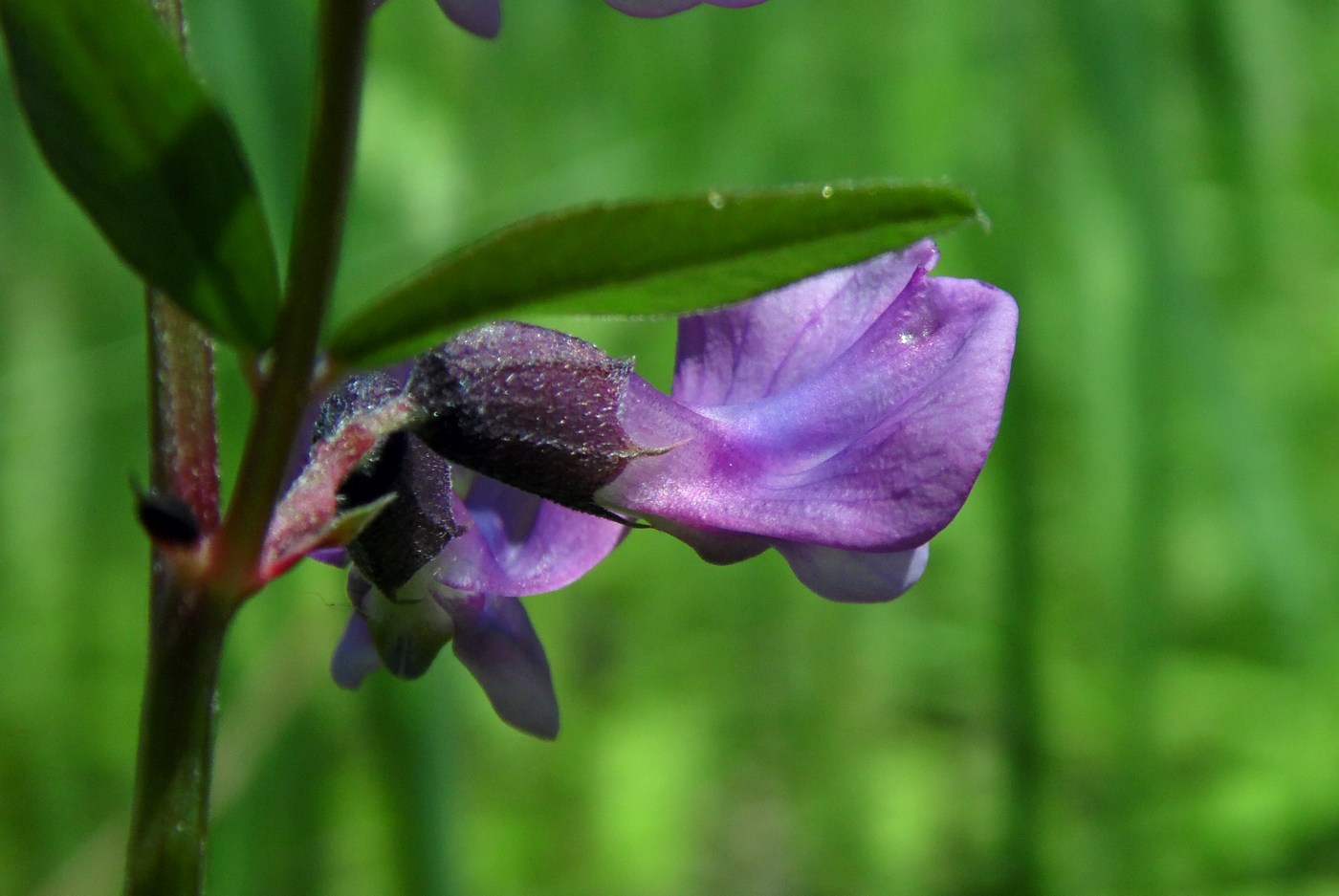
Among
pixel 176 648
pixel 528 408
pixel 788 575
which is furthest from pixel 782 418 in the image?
pixel 788 575

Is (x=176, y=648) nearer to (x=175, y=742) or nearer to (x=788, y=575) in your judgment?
(x=175, y=742)

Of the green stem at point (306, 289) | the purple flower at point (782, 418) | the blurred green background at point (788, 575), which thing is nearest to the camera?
the green stem at point (306, 289)

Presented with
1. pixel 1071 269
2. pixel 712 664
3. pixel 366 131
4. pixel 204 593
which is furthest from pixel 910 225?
pixel 712 664

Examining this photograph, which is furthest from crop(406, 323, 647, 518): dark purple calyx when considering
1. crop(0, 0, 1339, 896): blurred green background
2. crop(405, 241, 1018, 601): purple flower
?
crop(0, 0, 1339, 896): blurred green background

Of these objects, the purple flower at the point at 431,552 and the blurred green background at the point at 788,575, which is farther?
the blurred green background at the point at 788,575

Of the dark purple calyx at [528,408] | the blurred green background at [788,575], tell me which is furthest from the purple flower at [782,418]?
the blurred green background at [788,575]

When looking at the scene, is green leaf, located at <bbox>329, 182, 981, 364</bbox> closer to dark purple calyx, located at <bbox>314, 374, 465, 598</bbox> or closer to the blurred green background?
dark purple calyx, located at <bbox>314, 374, 465, 598</bbox>

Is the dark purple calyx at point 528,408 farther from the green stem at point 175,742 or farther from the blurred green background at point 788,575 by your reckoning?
the blurred green background at point 788,575
